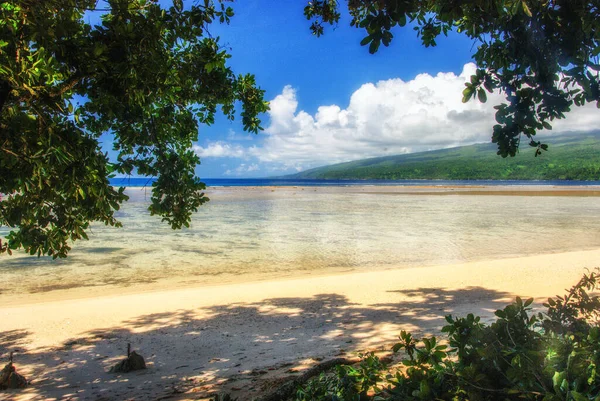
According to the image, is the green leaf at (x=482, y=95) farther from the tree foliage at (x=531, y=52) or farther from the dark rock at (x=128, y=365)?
the dark rock at (x=128, y=365)

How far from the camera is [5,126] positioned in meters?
3.52

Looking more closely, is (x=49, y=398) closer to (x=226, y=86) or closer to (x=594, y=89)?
(x=226, y=86)

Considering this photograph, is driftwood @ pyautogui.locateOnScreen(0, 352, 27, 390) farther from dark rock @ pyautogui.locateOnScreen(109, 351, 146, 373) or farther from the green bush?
the green bush

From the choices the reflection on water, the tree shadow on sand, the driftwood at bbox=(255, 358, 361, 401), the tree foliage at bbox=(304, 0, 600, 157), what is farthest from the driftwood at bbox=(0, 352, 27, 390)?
the reflection on water

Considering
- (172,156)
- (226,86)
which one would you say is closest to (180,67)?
(226,86)

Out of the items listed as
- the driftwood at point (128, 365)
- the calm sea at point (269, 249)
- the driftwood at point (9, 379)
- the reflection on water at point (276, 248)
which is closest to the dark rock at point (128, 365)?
the driftwood at point (128, 365)

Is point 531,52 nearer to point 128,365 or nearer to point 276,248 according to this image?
point 128,365

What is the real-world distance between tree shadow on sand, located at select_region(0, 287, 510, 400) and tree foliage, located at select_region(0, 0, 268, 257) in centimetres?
186

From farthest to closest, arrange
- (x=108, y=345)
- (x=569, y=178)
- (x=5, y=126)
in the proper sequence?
1. (x=569, y=178)
2. (x=108, y=345)
3. (x=5, y=126)

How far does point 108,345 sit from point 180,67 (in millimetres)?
4601

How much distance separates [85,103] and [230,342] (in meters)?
4.12

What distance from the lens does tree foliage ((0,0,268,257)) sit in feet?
11.0

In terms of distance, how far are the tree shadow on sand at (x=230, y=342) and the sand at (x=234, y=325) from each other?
2 centimetres

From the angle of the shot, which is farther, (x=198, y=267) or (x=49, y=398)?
(x=198, y=267)
